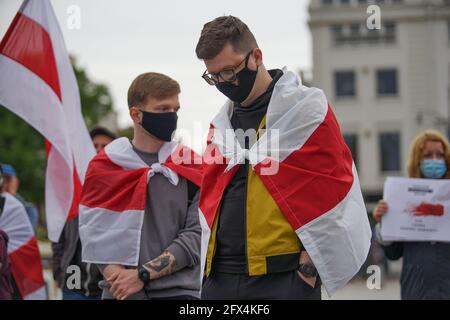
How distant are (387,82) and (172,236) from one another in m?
35.4

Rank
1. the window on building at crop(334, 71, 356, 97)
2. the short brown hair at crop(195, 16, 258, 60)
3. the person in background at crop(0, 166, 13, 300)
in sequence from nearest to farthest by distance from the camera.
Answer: the short brown hair at crop(195, 16, 258, 60), the person in background at crop(0, 166, 13, 300), the window on building at crop(334, 71, 356, 97)

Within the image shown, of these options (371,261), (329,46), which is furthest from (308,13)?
(371,261)

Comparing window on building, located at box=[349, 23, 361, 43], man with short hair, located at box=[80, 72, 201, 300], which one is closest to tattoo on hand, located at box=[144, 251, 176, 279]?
man with short hair, located at box=[80, 72, 201, 300]

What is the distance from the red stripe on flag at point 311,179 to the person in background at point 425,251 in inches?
89.0

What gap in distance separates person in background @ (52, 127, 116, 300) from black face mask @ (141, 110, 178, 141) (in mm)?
1299

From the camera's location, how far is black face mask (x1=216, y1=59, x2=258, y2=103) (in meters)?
4.02

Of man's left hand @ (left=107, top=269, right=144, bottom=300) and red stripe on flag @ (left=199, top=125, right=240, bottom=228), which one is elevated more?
red stripe on flag @ (left=199, top=125, right=240, bottom=228)

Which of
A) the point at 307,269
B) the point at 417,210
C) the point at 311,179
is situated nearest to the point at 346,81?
the point at 417,210

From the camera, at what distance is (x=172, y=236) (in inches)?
192

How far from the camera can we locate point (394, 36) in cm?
3925

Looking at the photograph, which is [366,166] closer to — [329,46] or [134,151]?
[329,46]

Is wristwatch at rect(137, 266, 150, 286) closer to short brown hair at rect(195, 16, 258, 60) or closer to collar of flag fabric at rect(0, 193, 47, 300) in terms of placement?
short brown hair at rect(195, 16, 258, 60)

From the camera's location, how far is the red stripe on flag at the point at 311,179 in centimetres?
386

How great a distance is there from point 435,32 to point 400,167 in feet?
19.7
